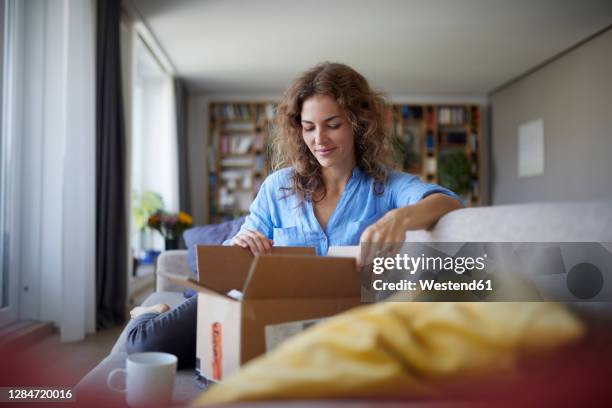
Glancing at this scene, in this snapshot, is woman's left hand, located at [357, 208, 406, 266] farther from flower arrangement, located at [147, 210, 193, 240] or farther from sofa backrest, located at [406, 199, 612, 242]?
flower arrangement, located at [147, 210, 193, 240]

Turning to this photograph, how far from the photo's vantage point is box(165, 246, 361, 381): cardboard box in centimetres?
85

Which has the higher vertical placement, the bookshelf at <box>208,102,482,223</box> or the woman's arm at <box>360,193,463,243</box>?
the bookshelf at <box>208,102,482,223</box>

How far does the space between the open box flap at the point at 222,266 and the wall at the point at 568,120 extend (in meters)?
4.70

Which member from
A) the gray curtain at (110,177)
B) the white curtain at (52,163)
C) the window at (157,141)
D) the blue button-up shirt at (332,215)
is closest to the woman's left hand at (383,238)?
the blue button-up shirt at (332,215)

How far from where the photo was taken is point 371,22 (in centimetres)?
475

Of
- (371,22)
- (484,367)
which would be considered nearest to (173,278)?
(484,367)

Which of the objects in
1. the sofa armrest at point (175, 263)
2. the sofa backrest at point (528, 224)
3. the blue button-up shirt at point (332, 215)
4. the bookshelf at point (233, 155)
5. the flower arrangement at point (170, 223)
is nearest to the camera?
the sofa backrest at point (528, 224)

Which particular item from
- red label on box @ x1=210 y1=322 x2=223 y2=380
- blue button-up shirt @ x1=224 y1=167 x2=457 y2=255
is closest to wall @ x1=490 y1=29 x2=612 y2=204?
blue button-up shirt @ x1=224 y1=167 x2=457 y2=255

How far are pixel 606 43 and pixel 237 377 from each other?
219 inches

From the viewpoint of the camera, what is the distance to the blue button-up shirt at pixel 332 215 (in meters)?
1.60

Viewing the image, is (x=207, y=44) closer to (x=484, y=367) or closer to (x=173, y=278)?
(x=173, y=278)

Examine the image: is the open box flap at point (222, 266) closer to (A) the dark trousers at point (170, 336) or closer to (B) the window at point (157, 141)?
(A) the dark trousers at point (170, 336)

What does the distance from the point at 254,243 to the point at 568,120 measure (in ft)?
17.9

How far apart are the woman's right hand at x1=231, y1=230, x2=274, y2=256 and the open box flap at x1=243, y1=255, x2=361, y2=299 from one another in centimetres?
25
